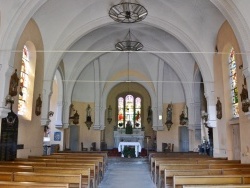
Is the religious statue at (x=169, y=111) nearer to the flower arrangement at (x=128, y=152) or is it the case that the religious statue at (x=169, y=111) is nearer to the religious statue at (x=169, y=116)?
the religious statue at (x=169, y=116)

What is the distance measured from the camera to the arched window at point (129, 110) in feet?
78.0

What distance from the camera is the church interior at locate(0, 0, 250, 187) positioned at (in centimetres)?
862

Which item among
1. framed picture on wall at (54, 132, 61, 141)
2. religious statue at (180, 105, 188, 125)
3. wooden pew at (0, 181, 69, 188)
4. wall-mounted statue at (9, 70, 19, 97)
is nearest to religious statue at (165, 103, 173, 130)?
religious statue at (180, 105, 188, 125)

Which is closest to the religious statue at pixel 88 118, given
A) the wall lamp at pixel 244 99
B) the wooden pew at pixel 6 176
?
the wall lamp at pixel 244 99

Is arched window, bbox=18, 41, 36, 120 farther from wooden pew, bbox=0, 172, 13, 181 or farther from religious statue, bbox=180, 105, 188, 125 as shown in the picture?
religious statue, bbox=180, 105, 188, 125

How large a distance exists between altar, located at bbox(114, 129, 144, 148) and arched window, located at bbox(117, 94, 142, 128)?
1.35m

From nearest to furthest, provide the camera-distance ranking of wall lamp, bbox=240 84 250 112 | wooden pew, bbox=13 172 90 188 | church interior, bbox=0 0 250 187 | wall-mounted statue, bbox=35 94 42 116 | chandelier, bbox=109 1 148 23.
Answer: wooden pew, bbox=13 172 90 188, wall lamp, bbox=240 84 250 112, church interior, bbox=0 0 250 187, chandelier, bbox=109 1 148 23, wall-mounted statue, bbox=35 94 42 116

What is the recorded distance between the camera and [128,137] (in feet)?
71.5

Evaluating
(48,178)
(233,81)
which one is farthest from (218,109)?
(48,178)

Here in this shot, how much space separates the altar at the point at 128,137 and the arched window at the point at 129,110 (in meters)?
1.35

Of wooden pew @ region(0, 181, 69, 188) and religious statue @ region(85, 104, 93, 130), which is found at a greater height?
religious statue @ region(85, 104, 93, 130)

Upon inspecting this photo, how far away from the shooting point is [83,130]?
2020 cm

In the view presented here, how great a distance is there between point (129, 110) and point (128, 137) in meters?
3.15

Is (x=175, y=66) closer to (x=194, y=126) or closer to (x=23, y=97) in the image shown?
(x=194, y=126)
